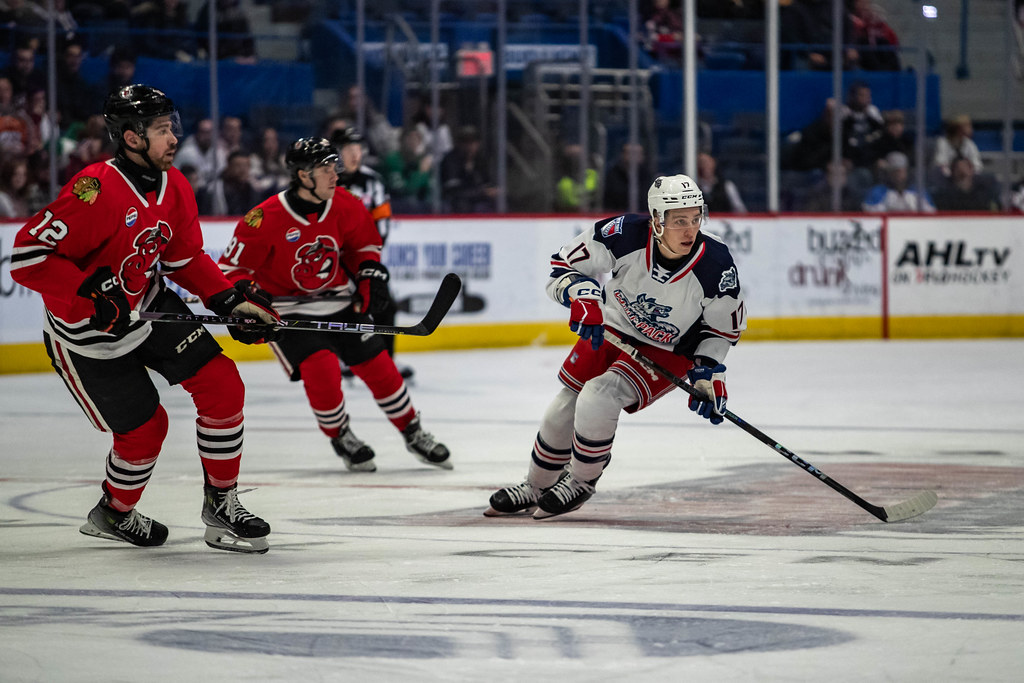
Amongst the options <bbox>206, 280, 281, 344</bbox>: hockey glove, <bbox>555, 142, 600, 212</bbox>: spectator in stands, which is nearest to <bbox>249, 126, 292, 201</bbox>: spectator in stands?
<bbox>555, 142, 600, 212</bbox>: spectator in stands

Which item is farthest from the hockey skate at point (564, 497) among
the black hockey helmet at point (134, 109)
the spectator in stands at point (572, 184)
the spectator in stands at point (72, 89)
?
the spectator in stands at point (572, 184)

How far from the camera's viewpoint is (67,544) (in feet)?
13.0

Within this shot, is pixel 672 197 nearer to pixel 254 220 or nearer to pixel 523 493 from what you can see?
pixel 523 493

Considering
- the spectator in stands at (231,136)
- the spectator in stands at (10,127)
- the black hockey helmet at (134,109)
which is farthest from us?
the spectator in stands at (231,136)

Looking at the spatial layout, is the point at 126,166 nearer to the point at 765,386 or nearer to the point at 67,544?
the point at 67,544

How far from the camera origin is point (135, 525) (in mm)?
3924

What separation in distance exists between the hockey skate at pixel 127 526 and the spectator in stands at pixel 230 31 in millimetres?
6636

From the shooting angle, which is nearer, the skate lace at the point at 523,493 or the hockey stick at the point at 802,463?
the hockey stick at the point at 802,463

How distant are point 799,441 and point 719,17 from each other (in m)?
6.33

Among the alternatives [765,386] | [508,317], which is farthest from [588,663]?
[508,317]

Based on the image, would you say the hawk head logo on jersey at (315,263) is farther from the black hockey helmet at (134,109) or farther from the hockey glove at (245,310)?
the black hockey helmet at (134,109)

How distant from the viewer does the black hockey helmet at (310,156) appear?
17.3 feet

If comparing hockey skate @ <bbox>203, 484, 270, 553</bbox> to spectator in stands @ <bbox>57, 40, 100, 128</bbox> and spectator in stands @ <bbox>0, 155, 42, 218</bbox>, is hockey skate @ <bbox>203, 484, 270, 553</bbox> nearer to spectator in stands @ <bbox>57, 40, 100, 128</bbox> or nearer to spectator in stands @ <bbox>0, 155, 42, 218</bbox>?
spectator in stands @ <bbox>0, 155, 42, 218</bbox>

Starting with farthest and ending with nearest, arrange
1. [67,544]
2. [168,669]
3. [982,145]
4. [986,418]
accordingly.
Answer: [982,145] → [986,418] → [67,544] → [168,669]
